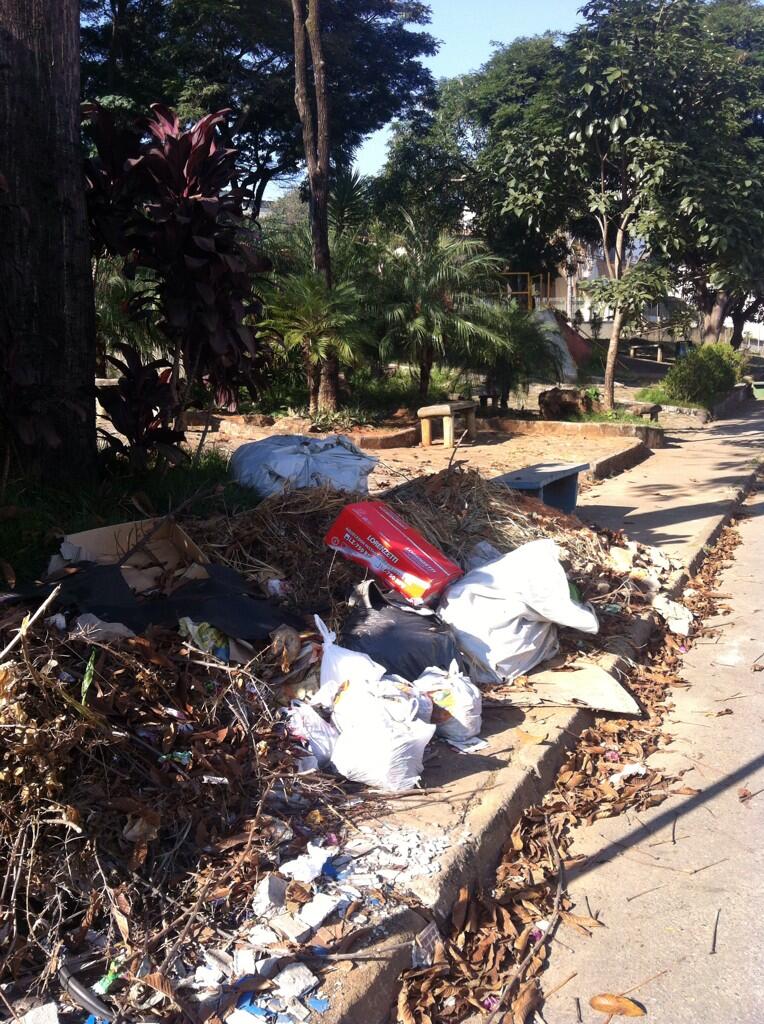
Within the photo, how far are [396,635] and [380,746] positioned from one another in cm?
87

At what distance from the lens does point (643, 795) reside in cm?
394

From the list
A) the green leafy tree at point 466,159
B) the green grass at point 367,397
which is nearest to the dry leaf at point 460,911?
the green grass at point 367,397

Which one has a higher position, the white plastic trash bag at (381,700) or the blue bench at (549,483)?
the blue bench at (549,483)

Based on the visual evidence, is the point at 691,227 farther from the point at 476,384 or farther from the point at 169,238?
the point at 169,238

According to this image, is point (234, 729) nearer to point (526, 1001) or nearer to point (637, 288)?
point (526, 1001)

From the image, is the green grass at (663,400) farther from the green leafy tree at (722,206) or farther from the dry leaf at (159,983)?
the dry leaf at (159,983)

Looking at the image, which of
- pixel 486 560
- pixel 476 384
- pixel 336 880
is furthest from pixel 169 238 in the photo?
pixel 476 384

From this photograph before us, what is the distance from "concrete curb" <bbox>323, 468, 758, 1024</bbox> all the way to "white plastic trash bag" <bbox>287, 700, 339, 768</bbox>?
0.58m

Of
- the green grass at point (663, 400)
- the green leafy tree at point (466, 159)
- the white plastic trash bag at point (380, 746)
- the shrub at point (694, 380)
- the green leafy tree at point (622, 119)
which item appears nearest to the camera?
the white plastic trash bag at point (380, 746)

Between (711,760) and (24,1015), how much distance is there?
3.16 meters

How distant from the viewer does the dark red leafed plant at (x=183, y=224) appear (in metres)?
5.14

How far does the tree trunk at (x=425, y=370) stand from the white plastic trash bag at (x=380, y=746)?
12636 mm

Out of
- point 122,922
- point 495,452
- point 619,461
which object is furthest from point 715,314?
point 122,922

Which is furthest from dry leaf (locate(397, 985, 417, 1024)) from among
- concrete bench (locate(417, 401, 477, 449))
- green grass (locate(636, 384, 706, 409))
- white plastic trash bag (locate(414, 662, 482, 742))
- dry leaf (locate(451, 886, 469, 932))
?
green grass (locate(636, 384, 706, 409))
